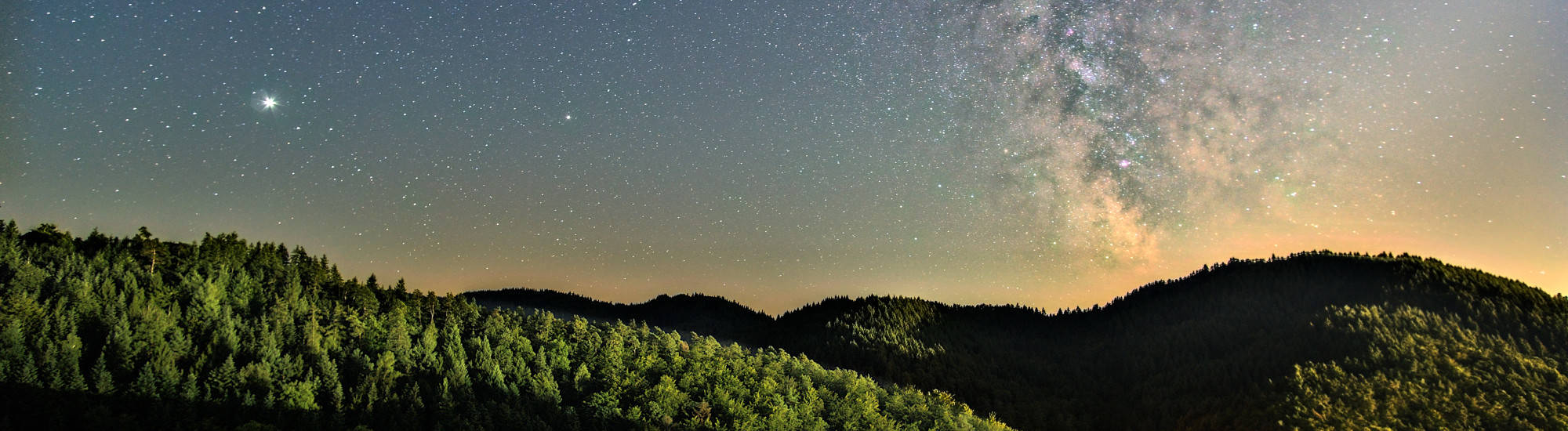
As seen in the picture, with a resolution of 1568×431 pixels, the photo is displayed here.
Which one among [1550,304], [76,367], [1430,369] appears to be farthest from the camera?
[1550,304]

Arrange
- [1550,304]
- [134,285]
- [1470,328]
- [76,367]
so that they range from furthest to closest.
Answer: [1550,304]
[1470,328]
[134,285]
[76,367]

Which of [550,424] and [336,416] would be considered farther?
[550,424]

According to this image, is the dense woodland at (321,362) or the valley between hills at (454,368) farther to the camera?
the valley between hills at (454,368)

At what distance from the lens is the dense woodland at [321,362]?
10025cm

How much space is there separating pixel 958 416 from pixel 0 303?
132008 mm

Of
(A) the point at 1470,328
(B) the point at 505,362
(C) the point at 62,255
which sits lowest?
(B) the point at 505,362

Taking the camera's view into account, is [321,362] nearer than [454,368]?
Yes

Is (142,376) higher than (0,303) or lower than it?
lower

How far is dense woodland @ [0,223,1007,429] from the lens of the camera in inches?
3947

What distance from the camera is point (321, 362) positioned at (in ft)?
387

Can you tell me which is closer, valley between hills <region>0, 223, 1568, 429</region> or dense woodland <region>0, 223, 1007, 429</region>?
dense woodland <region>0, 223, 1007, 429</region>

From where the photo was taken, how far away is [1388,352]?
169875 millimetres

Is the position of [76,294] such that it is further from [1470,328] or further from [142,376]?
[1470,328]

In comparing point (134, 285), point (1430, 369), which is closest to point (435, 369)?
point (134, 285)
